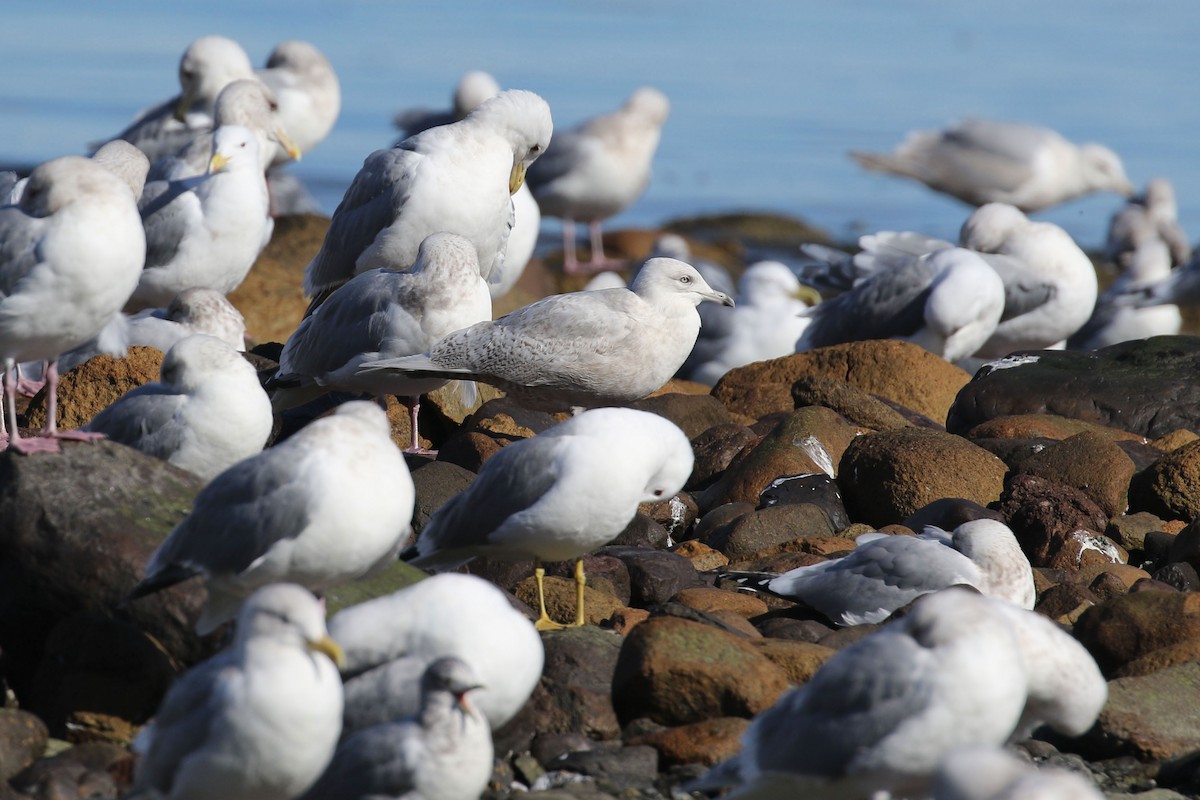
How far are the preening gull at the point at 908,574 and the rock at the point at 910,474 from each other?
122 centimetres

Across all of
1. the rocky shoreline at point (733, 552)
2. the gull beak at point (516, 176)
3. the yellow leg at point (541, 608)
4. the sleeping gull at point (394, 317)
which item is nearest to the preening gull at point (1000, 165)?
the rocky shoreline at point (733, 552)

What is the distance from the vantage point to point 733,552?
7398 millimetres

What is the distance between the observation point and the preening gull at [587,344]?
7.52 meters

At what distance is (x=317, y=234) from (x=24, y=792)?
30.9 ft

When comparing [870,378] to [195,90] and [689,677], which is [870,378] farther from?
[195,90]

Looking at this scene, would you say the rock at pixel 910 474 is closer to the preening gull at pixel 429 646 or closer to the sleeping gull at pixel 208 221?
the preening gull at pixel 429 646

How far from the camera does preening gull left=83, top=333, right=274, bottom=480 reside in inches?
244

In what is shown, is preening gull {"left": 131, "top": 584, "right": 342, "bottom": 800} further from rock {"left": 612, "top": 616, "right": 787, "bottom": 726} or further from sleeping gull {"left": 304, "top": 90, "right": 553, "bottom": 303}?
sleeping gull {"left": 304, "top": 90, "right": 553, "bottom": 303}

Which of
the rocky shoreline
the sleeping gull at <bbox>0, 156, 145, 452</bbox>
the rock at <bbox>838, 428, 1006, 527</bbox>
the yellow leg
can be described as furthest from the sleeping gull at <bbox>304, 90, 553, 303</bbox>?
the yellow leg

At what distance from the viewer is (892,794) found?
473cm

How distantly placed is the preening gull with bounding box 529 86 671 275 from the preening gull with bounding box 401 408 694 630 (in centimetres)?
1299

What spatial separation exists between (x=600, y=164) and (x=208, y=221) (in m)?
8.80

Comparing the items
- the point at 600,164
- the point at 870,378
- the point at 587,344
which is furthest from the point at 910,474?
the point at 600,164

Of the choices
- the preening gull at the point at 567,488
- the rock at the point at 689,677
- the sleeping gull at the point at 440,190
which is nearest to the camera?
the rock at the point at 689,677
